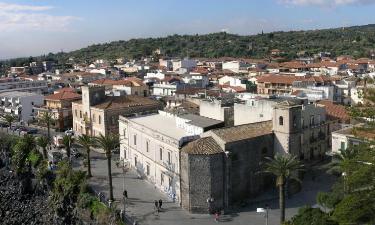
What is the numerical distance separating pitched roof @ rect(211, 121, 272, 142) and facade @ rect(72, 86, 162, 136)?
76.1 feet

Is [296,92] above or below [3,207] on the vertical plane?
above

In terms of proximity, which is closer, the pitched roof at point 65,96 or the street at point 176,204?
the street at point 176,204

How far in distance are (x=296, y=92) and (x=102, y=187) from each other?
125ft

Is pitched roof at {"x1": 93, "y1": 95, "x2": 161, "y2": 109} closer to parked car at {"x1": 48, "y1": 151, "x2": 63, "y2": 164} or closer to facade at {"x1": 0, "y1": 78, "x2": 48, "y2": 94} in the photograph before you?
parked car at {"x1": 48, "y1": 151, "x2": 63, "y2": 164}

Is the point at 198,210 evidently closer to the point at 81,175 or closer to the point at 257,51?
the point at 81,175


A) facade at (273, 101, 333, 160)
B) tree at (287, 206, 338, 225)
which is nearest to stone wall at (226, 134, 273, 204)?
facade at (273, 101, 333, 160)

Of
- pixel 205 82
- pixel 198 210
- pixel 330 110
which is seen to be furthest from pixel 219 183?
pixel 205 82

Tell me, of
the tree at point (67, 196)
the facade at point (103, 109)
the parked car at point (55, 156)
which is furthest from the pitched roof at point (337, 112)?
the parked car at point (55, 156)

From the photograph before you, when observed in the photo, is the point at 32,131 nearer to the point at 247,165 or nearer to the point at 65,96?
the point at 65,96

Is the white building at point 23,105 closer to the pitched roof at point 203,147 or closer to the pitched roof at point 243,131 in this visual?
the pitched roof at point 243,131

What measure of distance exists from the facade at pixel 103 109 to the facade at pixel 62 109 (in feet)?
32.7

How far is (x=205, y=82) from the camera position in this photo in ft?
346

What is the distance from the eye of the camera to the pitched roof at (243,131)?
40625 mm

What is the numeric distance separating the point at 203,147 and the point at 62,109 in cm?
4292
